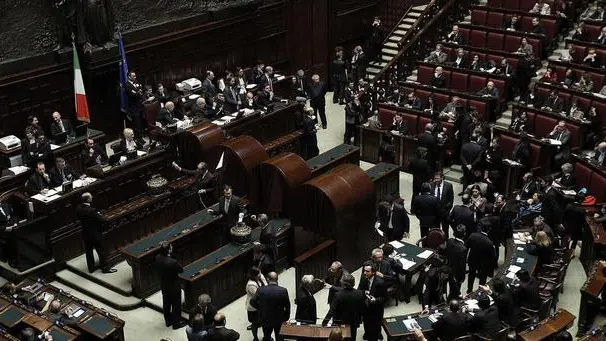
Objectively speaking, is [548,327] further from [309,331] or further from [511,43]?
[511,43]

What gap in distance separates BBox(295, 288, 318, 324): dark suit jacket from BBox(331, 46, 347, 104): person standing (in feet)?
38.1

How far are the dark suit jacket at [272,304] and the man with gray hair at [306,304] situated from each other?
19cm

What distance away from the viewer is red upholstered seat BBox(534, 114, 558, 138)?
60.4 feet

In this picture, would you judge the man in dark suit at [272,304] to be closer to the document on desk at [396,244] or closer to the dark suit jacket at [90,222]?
the document on desk at [396,244]

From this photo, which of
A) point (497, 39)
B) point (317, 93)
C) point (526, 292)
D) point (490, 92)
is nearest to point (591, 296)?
point (526, 292)

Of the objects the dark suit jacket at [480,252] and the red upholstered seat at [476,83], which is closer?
the dark suit jacket at [480,252]

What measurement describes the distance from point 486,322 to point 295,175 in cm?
513

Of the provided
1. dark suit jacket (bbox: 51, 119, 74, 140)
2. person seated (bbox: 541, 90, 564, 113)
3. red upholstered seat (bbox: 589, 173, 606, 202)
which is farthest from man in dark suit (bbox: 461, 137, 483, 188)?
dark suit jacket (bbox: 51, 119, 74, 140)

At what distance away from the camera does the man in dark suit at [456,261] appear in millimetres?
13367

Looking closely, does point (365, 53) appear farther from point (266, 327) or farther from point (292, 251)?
point (266, 327)

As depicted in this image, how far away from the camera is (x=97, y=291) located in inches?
590

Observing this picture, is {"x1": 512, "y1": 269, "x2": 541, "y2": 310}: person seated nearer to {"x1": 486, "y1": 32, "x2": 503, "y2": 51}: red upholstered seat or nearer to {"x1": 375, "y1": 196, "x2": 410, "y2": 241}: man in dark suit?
{"x1": 375, "y1": 196, "x2": 410, "y2": 241}: man in dark suit

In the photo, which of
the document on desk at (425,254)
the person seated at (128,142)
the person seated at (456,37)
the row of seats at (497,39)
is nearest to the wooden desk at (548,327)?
the document on desk at (425,254)

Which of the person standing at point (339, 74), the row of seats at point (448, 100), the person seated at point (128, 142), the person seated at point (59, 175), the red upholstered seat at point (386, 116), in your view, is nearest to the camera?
the person seated at point (59, 175)
